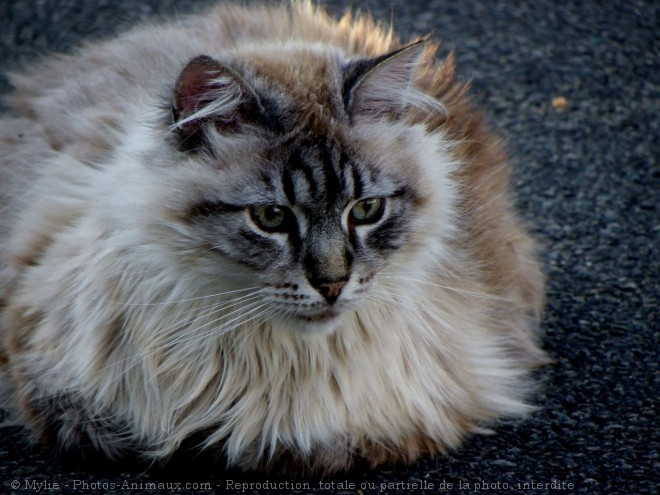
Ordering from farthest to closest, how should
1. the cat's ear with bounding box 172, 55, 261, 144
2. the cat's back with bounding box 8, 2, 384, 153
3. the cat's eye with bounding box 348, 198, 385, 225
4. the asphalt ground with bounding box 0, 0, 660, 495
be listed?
the cat's back with bounding box 8, 2, 384, 153, the asphalt ground with bounding box 0, 0, 660, 495, the cat's eye with bounding box 348, 198, 385, 225, the cat's ear with bounding box 172, 55, 261, 144

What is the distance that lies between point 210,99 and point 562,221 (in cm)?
244

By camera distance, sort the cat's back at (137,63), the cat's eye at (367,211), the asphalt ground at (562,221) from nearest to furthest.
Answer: the cat's eye at (367,211)
the asphalt ground at (562,221)
the cat's back at (137,63)

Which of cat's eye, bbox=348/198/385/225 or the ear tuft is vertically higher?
the ear tuft

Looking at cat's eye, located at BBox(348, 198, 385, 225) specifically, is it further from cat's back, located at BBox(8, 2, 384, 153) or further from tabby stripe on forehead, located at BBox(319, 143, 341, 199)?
cat's back, located at BBox(8, 2, 384, 153)

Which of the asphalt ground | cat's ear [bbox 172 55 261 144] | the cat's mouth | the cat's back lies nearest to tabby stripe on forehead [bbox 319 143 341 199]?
cat's ear [bbox 172 55 261 144]

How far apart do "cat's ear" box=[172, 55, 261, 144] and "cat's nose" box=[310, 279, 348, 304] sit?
0.53m

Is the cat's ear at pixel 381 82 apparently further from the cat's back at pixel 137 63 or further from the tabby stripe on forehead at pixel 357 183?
the cat's back at pixel 137 63

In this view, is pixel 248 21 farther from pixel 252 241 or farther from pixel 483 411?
pixel 483 411

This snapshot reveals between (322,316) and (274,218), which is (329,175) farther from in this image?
(322,316)

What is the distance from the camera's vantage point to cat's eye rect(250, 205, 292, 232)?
9.16 feet

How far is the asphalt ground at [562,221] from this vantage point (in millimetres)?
3135

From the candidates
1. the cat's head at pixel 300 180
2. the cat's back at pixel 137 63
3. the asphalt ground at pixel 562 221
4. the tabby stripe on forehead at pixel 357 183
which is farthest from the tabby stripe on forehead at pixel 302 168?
the asphalt ground at pixel 562 221

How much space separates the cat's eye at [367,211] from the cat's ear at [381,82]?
27 centimetres

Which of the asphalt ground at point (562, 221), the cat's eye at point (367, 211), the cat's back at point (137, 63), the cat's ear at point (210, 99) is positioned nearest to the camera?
the cat's ear at point (210, 99)
